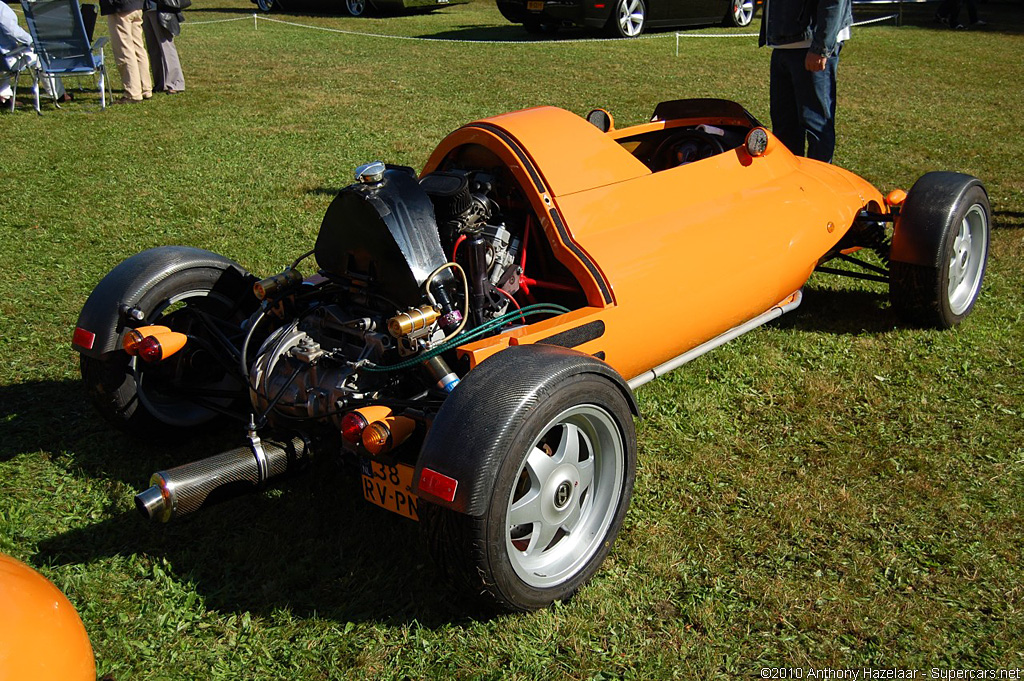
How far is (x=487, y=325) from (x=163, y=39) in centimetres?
1086

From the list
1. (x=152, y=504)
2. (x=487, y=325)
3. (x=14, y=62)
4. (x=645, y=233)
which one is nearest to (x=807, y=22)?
(x=645, y=233)

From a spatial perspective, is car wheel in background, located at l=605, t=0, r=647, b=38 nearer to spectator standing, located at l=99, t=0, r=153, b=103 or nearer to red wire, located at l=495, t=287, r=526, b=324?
spectator standing, located at l=99, t=0, r=153, b=103

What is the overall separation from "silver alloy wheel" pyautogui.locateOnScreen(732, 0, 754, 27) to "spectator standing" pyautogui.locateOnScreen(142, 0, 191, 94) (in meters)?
11.4

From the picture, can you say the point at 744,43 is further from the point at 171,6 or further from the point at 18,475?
the point at 18,475

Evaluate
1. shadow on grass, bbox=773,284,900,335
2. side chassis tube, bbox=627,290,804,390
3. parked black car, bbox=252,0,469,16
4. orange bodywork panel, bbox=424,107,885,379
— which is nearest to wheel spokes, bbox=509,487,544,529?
orange bodywork panel, bbox=424,107,885,379

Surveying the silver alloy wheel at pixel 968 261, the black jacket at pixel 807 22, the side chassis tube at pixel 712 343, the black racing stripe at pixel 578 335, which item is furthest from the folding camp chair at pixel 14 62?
the silver alloy wheel at pixel 968 261

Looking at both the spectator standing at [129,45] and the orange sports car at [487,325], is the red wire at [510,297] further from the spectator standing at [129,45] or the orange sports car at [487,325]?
the spectator standing at [129,45]

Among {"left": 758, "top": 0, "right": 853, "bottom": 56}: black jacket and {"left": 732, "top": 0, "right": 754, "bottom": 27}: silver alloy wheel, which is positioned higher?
{"left": 732, "top": 0, "right": 754, "bottom": 27}: silver alloy wheel

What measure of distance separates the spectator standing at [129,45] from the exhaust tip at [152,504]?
34.9ft

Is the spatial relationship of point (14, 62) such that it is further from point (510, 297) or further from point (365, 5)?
point (365, 5)

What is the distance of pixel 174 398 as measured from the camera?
423 cm

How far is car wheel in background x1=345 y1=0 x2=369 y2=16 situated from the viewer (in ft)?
72.9

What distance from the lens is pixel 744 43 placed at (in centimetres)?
1697

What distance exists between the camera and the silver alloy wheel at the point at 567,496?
10.5ft
